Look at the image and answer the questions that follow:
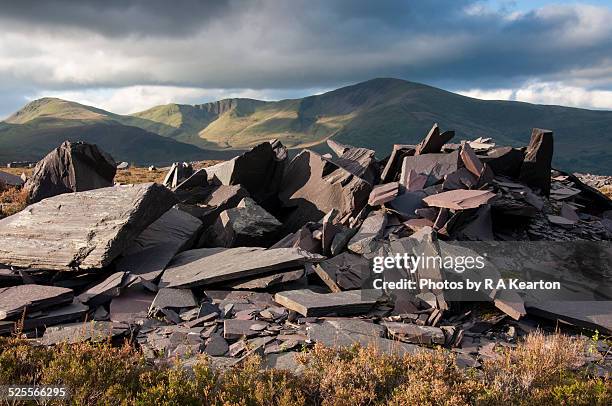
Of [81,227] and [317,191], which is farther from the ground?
[317,191]

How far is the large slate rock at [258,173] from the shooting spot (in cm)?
1452

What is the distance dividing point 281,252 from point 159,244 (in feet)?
10.7

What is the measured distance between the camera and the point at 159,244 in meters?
10.9

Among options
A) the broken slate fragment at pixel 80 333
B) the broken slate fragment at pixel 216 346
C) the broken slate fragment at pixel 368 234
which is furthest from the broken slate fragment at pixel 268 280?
the broken slate fragment at pixel 80 333

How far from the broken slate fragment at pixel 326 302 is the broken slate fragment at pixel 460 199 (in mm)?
3350

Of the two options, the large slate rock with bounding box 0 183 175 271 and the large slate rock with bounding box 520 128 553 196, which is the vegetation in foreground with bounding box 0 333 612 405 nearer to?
the large slate rock with bounding box 0 183 175 271

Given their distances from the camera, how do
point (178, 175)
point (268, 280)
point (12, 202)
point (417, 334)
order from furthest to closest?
point (12, 202) < point (178, 175) < point (268, 280) < point (417, 334)

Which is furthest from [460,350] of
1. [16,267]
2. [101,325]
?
[16,267]

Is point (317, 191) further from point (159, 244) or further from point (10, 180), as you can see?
point (10, 180)

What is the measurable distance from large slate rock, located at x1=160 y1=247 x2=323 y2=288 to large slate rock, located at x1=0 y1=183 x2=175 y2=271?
1.27m

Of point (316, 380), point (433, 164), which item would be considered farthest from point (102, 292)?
point (433, 164)

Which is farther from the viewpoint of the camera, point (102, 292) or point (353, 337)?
point (102, 292)

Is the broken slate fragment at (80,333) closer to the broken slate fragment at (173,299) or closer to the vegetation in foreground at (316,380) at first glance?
the vegetation in foreground at (316,380)

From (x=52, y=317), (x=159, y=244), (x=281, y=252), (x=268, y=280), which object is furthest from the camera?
(x=159, y=244)
